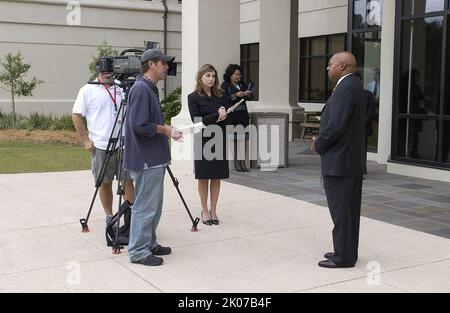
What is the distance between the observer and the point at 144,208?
5656 mm

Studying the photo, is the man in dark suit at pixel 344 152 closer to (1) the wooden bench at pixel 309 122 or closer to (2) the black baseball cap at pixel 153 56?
(2) the black baseball cap at pixel 153 56

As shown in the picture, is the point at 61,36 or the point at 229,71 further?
the point at 61,36

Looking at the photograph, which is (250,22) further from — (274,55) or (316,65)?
(274,55)

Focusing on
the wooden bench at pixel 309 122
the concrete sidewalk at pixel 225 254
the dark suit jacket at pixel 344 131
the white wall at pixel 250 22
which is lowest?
the concrete sidewalk at pixel 225 254

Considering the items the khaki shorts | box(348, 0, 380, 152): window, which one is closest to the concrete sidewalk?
the khaki shorts

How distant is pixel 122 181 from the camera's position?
650 cm

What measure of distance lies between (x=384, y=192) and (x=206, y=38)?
474 cm

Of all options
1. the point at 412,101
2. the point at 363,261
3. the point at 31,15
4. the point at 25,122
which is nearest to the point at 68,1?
the point at 31,15

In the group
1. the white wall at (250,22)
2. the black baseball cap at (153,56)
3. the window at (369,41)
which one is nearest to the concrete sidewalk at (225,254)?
the black baseball cap at (153,56)

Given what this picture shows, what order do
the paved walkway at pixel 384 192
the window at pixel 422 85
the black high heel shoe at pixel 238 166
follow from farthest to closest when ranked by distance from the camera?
the black high heel shoe at pixel 238 166 → the window at pixel 422 85 → the paved walkway at pixel 384 192

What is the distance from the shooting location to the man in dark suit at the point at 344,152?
5.38m

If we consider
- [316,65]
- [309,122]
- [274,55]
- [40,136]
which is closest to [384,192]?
[274,55]
